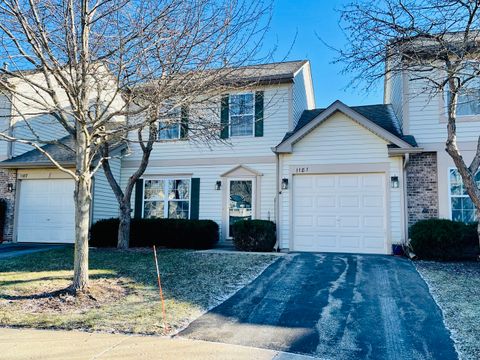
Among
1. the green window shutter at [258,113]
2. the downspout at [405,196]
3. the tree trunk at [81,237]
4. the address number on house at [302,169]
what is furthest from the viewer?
the green window shutter at [258,113]

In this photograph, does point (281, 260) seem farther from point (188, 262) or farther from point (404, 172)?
point (404, 172)

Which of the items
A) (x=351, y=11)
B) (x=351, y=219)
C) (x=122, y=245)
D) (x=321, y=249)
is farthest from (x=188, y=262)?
(x=351, y=11)

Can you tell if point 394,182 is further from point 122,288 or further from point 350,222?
point 122,288

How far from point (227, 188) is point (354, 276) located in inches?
257

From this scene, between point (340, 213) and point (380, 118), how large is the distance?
4.29 metres

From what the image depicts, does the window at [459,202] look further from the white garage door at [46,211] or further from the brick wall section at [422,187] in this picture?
the white garage door at [46,211]

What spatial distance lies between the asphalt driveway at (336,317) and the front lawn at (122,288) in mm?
467

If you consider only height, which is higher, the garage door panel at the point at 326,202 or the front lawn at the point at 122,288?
the garage door panel at the point at 326,202

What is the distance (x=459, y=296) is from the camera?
6.75 m

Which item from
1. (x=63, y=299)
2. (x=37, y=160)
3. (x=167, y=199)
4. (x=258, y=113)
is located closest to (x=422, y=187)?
(x=258, y=113)

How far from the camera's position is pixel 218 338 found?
5047 millimetres

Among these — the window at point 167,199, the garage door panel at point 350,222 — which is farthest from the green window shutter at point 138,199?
the garage door panel at point 350,222

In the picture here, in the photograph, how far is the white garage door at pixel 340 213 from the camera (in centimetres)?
1169

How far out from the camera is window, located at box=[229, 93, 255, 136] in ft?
44.1
